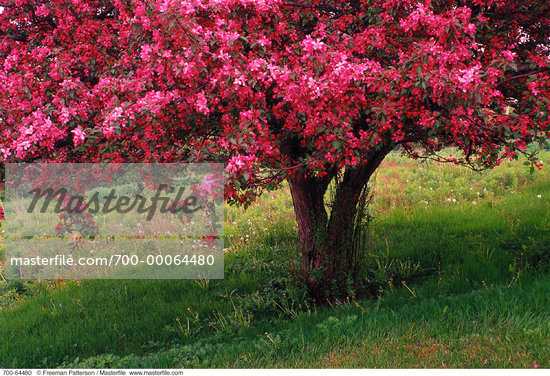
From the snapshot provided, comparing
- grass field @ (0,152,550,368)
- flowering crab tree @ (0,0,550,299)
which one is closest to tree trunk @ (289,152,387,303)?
grass field @ (0,152,550,368)

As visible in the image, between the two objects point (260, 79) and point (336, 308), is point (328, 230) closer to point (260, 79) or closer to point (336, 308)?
point (336, 308)

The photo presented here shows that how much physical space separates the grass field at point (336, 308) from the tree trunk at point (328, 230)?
340 mm

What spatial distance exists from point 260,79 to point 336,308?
3649mm

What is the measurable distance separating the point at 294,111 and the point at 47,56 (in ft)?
10.2

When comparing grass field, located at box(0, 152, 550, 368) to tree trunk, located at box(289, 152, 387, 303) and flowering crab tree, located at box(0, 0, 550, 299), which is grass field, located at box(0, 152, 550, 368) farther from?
flowering crab tree, located at box(0, 0, 550, 299)

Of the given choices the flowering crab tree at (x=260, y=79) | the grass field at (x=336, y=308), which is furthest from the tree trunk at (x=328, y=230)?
the flowering crab tree at (x=260, y=79)

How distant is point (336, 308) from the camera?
247 inches

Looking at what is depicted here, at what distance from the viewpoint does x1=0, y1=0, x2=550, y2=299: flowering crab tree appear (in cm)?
401

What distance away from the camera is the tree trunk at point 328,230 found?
668 centimetres

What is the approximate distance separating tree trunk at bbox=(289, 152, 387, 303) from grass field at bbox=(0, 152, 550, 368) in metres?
0.34

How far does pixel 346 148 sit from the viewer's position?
4.13 m

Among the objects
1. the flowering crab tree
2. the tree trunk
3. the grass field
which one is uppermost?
the flowering crab tree

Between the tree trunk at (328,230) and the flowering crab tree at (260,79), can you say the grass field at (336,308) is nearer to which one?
the tree trunk at (328,230)

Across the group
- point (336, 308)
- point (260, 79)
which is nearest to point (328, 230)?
point (336, 308)
